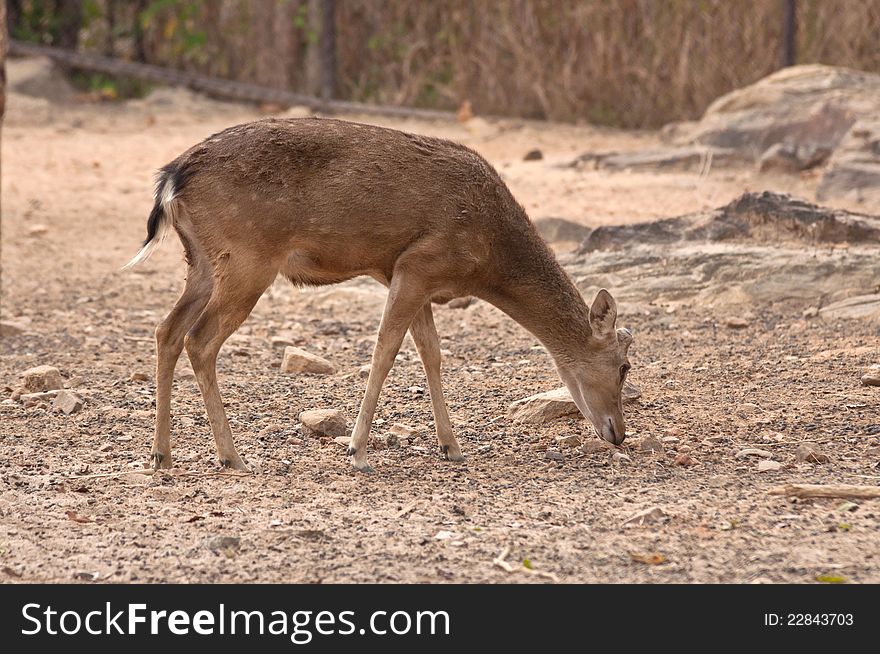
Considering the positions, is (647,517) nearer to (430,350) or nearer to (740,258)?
(430,350)

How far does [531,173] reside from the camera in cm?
1228

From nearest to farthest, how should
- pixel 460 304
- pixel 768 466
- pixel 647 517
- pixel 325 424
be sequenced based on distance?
pixel 647 517, pixel 768 466, pixel 325 424, pixel 460 304

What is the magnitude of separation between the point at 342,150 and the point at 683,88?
923 centimetres

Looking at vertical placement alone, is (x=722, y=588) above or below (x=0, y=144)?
above

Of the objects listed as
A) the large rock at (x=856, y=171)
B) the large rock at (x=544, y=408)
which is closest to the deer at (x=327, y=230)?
the large rock at (x=544, y=408)

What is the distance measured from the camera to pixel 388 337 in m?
5.86

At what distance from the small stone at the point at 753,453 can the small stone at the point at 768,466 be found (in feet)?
0.33

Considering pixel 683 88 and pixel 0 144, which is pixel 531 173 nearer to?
pixel 683 88

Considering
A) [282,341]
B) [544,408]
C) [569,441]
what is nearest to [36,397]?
[282,341]

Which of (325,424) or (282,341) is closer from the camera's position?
(325,424)

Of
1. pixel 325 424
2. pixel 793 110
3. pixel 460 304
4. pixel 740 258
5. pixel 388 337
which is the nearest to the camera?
pixel 388 337

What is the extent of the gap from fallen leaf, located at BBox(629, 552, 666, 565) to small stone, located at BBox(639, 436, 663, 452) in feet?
4.88

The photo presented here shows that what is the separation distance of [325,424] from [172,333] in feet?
2.98

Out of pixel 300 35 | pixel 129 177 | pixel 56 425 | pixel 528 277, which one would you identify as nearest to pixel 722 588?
pixel 528 277
